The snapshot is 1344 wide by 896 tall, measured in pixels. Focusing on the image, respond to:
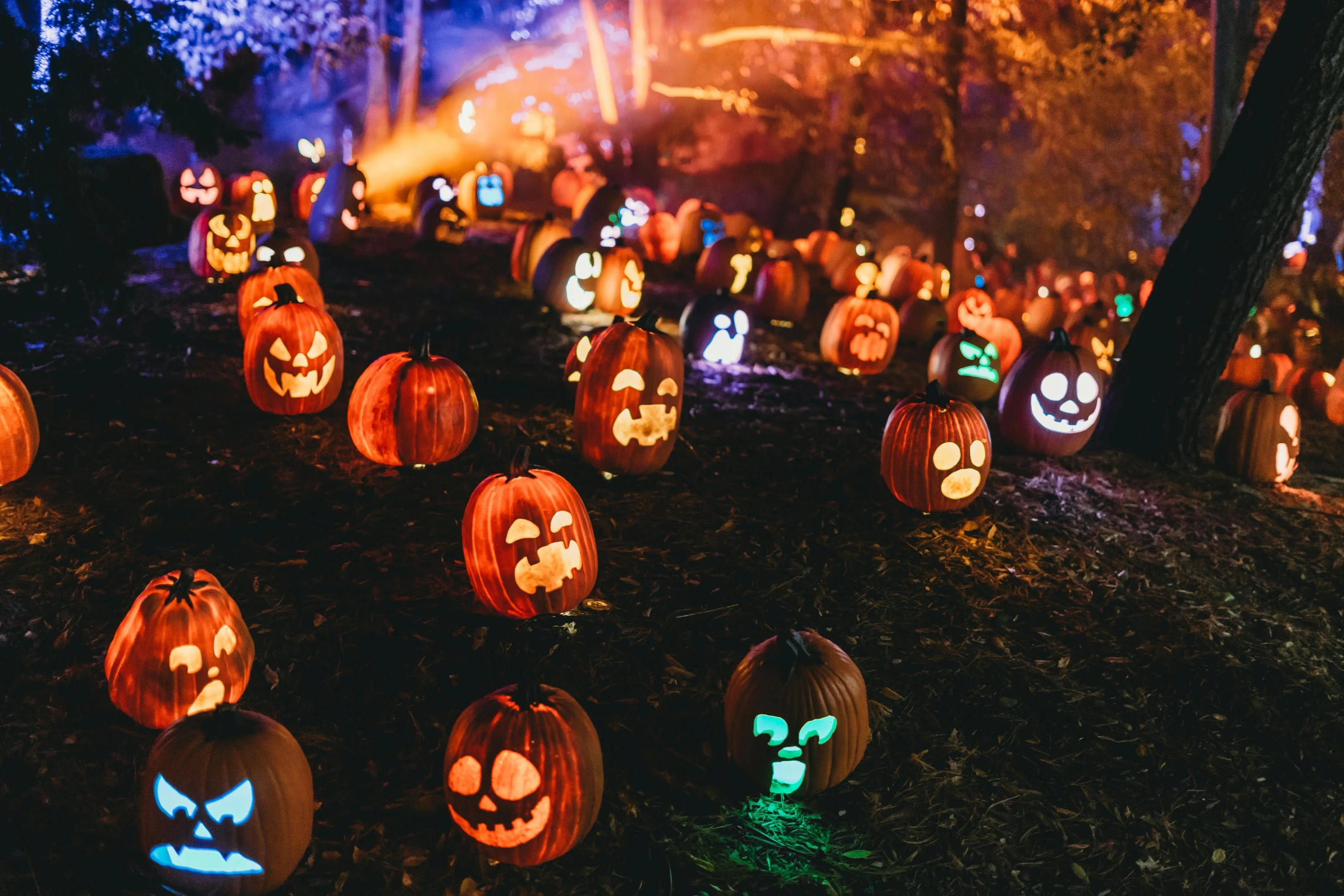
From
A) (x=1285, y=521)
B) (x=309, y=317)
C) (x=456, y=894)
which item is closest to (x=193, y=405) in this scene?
(x=309, y=317)

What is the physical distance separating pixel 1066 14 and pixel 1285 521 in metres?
10.6

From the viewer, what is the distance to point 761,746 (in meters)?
3.57

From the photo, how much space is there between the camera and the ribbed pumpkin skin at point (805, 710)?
139 inches

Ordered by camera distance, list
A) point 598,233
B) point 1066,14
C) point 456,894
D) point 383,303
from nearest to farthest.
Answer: point 456,894
point 383,303
point 598,233
point 1066,14

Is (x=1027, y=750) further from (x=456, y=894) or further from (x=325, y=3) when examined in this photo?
(x=325, y=3)

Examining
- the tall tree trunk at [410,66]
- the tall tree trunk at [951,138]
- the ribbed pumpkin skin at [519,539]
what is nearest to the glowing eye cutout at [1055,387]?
the ribbed pumpkin skin at [519,539]

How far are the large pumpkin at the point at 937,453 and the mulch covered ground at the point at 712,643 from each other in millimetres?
192

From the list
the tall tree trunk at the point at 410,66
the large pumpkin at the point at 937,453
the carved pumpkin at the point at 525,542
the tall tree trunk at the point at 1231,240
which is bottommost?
the carved pumpkin at the point at 525,542

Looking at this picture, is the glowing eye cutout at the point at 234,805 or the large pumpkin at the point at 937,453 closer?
the glowing eye cutout at the point at 234,805

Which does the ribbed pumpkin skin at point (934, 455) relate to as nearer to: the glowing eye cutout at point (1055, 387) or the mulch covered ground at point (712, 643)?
the mulch covered ground at point (712, 643)

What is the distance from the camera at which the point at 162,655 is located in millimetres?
3541

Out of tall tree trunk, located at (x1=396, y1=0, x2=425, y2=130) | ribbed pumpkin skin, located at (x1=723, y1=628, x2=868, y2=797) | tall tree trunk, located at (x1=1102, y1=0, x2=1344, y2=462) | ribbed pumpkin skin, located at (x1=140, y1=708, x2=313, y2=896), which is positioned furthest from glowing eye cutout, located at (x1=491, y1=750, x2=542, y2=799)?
tall tree trunk, located at (x1=396, y1=0, x2=425, y2=130)

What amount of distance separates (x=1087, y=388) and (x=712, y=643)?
3972mm

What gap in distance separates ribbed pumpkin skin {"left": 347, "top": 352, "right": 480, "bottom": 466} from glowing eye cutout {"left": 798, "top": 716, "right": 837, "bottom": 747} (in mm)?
3065
